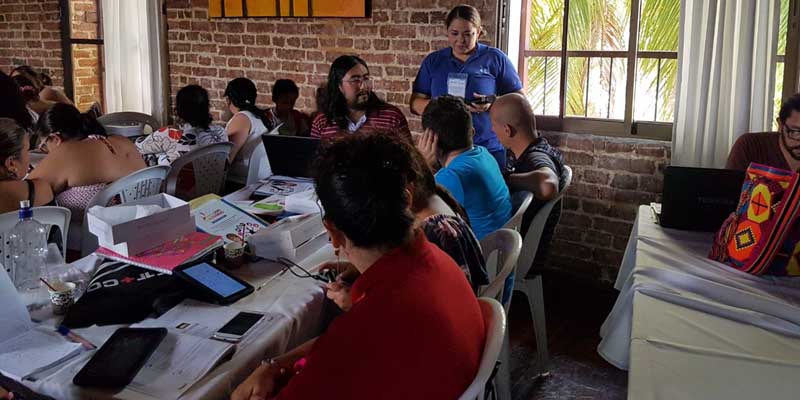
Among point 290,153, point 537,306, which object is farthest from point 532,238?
point 290,153

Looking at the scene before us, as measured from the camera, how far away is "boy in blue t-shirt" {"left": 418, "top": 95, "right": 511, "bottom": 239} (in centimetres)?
243

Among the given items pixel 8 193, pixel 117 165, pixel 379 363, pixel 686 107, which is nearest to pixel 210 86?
pixel 117 165

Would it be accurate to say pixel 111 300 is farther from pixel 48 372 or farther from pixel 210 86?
pixel 210 86

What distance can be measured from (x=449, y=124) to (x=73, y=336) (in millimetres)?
1432

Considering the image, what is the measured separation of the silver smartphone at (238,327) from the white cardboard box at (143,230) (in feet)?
1.69

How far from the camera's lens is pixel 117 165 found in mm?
3094

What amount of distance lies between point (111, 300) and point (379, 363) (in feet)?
2.91

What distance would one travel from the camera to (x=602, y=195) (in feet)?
12.7

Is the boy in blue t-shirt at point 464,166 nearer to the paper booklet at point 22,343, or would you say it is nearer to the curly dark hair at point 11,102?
the paper booklet at point 22,343

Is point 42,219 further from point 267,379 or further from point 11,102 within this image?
point 11,102

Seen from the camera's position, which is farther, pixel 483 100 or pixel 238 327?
pixel 483 100

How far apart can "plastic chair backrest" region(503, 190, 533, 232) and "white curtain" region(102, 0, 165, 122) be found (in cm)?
396

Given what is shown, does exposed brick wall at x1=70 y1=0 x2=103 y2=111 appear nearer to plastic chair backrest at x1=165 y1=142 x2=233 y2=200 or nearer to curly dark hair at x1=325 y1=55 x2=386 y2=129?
plastic chair backrest at x1=165 y1=142 x2=233 y2=200

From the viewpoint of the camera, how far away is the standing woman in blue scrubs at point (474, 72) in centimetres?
364
